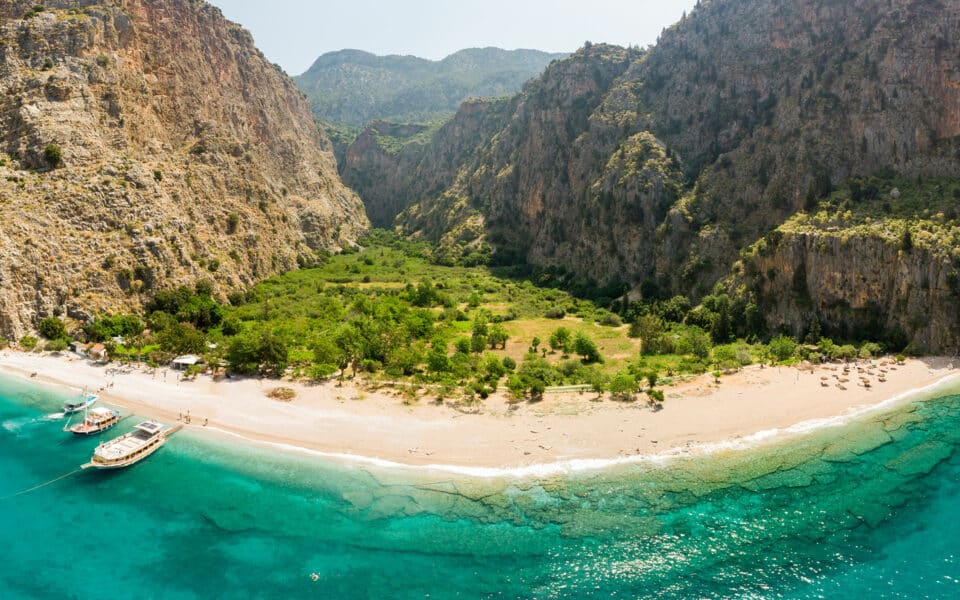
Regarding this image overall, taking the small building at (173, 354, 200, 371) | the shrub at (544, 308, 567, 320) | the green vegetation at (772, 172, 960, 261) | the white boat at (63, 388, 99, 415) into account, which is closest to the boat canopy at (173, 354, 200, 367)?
the small building at (173, 354, 200, 371)

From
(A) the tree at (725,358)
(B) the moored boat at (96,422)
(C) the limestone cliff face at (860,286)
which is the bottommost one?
(B) the moored boat at (96,422)

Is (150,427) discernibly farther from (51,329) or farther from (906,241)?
(906,241)

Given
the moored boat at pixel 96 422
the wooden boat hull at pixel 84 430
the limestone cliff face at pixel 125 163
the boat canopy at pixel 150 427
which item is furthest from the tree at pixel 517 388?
the limestone cliff face at pixel 125 163

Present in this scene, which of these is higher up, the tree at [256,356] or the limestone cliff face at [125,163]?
the limestone cliff face at [125,163]

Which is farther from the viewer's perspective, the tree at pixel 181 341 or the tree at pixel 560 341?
the tree at pixel 560 341

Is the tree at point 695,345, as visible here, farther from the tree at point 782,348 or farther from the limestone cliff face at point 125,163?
the limestone cliff face at point 125,163

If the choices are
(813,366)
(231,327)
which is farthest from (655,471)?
(231,327)

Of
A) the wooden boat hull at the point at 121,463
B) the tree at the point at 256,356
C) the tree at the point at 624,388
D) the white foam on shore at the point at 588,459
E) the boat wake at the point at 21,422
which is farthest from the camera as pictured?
the tree at the point at 256,356
